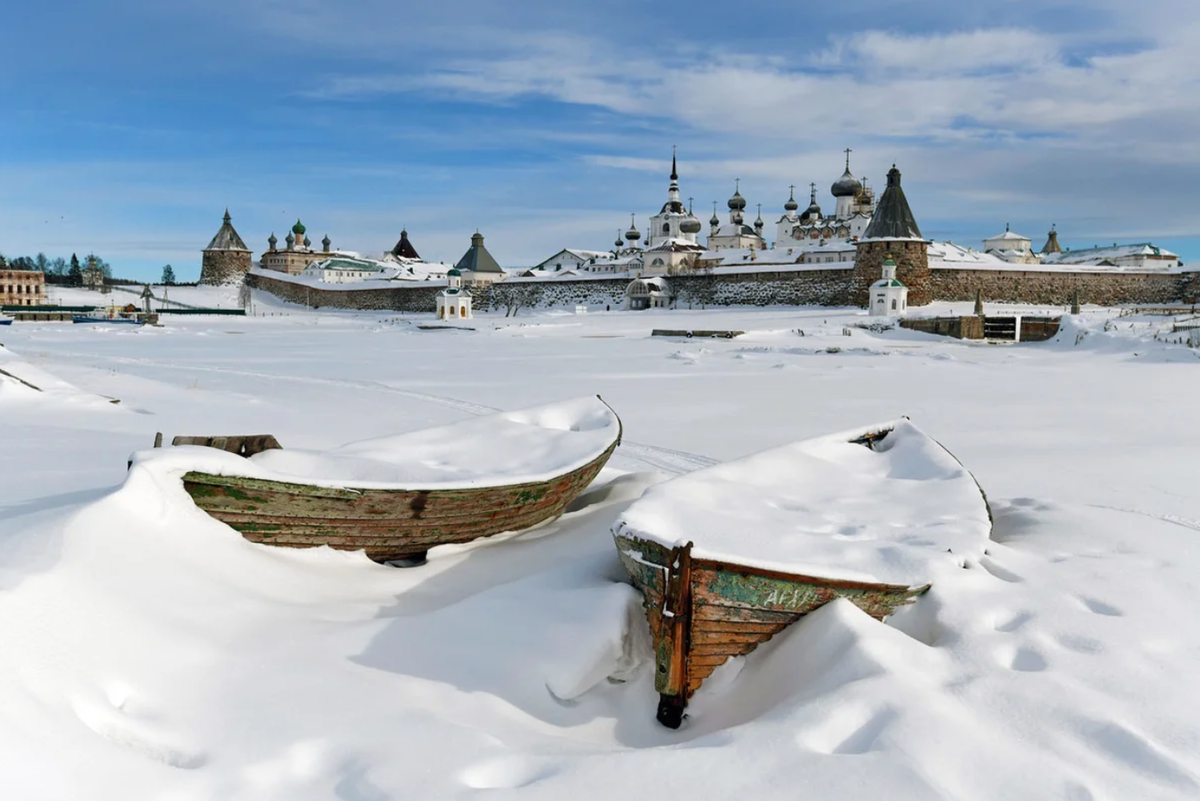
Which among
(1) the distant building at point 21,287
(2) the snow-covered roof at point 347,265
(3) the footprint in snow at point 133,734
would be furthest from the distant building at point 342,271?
(3) the footprint in snow at point 133,734

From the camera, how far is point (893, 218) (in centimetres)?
4028

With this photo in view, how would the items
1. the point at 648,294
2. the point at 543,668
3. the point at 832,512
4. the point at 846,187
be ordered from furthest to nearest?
the point at 846,187, the point at 648,294, the point at 832,512, the point at 543,668

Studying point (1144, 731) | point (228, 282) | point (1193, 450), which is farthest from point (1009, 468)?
point (228, 282)

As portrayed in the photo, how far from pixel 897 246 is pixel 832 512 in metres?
37.9

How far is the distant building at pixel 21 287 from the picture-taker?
64.7 meters

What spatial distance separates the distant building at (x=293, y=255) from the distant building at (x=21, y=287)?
16.9m

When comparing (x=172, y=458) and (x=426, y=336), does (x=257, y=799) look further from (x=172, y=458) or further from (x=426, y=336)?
(x=426, y=336)

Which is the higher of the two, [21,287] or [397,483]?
[21,287]

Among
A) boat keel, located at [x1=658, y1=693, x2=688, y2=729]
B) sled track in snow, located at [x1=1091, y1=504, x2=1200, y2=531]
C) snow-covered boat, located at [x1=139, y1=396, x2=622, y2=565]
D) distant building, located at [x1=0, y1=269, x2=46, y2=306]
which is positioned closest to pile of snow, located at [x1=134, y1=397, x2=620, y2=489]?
snow-covered boat, located at [x1=139, y1=396, x2=622, y2=565]

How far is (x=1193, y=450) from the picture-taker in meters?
8.21

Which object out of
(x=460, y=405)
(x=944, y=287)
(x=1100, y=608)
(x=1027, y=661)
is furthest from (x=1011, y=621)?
(x=944, y=287)

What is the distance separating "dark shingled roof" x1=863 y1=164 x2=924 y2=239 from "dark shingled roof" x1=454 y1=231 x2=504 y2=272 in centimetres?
2746

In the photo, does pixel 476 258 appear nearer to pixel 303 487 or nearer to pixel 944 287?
pixel 944 287

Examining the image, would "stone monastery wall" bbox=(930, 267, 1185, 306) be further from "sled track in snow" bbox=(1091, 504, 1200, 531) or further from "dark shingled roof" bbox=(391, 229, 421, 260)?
"dark shingled roof" bbox=(391, 229, 421, 260)
